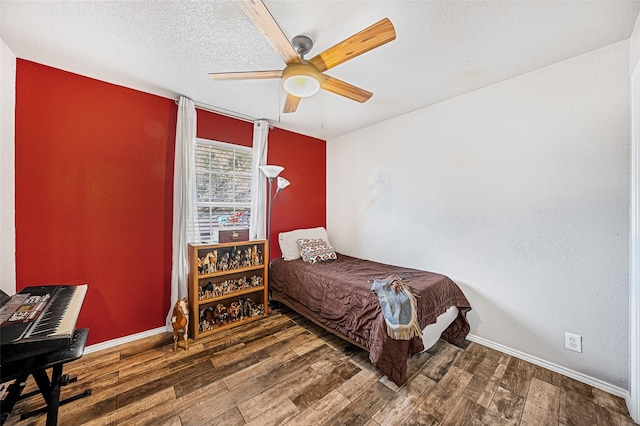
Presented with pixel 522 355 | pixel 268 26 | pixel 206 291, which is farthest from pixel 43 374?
pixel 522 355

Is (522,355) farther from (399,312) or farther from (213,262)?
(213,262)

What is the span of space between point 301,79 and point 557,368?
116 inches

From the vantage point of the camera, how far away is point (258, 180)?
10.0 ft

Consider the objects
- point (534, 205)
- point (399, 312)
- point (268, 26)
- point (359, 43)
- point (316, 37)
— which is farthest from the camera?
point (534, 205)

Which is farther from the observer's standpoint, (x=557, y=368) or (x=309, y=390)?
(x=557, y=368)

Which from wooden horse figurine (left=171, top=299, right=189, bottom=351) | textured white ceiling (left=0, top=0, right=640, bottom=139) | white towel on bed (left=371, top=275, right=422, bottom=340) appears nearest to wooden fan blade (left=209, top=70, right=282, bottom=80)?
textured white ceiling (left=0, top=0, right=640, bottom=139)

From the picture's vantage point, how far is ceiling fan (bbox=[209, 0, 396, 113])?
1.20 m

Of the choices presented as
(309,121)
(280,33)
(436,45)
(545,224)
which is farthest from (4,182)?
(545,224)

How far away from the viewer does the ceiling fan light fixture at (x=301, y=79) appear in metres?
1.47

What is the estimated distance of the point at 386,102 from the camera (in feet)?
8.58

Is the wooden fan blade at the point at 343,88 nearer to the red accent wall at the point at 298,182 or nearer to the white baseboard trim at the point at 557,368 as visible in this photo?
the red accent wall at the point at 298,182

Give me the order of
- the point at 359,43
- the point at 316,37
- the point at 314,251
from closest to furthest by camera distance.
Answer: the point at 359,43
the point at 316,37
the point at 314,251

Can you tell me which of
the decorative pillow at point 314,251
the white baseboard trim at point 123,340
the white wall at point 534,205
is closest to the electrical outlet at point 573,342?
the white wall at point 534,205

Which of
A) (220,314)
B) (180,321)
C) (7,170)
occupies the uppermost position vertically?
(7,170)
